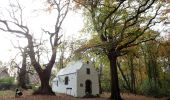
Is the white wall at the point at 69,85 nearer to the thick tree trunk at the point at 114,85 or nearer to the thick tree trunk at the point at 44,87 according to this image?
the thick tree trunk at the point at 44,87

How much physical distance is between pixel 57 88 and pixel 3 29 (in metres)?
18.2

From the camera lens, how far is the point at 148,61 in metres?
45.5

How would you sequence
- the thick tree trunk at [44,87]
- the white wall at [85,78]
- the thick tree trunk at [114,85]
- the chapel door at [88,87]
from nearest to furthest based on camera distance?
the thick tree trunk at [114,85] < the thick tree trunk at [44,87] < the white wall at [85,78] < the chapel door at [88,87]

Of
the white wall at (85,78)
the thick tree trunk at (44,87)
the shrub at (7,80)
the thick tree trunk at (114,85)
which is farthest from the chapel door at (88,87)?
the shrub at (7,80)

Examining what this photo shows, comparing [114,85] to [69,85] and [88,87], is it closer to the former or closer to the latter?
[88,87]

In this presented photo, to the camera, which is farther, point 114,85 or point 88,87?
point 88,87

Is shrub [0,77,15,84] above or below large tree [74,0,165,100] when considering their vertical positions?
below

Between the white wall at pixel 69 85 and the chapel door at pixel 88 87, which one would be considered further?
the chapel door at pixel 88 87

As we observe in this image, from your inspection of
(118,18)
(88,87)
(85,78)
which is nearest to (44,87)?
(85,78)

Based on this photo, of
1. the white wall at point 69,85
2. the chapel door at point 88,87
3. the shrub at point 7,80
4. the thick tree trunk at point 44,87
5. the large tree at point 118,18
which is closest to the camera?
the large tree at point 118,18

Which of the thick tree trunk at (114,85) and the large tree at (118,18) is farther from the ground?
the large tree at (118,18)

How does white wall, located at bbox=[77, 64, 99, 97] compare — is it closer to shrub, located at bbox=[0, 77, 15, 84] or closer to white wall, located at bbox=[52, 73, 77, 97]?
white wall, located at bbox=[52, 73, 77, 97]

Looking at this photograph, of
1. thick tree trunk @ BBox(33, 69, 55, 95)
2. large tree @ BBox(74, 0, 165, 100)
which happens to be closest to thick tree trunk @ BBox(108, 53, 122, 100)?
large tree @ BBox(74, 0, 165, 100)

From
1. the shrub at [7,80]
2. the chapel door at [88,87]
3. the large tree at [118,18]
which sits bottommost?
the chapel door at [88,87]
